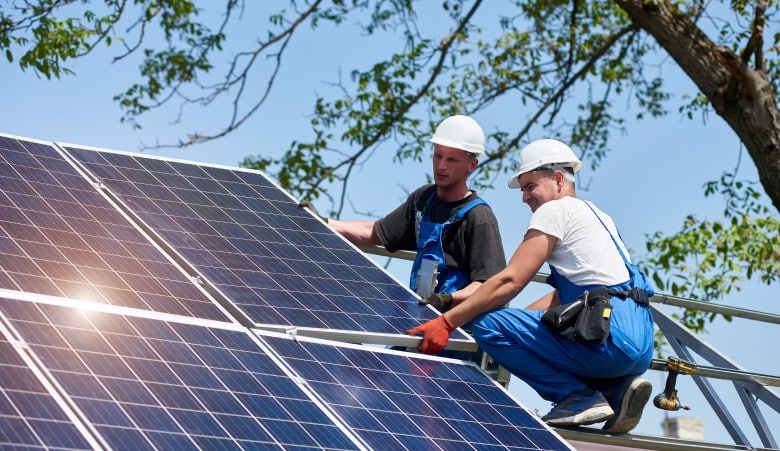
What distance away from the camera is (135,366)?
5.71m

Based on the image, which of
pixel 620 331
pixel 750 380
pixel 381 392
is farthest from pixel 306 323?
pixel 750 380

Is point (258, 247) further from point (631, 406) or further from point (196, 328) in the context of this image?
point (631, 406)

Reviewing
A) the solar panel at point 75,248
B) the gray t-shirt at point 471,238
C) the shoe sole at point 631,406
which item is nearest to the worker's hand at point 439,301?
the gray t-shirt at point 471,238

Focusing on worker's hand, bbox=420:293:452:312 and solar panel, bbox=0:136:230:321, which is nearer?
solar panel, bbox=0:136:230:321

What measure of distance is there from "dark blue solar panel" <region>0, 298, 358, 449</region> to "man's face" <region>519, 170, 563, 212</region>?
88.8 inches

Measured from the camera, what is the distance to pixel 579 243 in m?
7.54

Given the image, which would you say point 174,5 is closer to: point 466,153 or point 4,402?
point 466,153

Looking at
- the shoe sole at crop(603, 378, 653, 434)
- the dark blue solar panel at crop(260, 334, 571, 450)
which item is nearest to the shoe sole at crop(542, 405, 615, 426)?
the shoe sole at crop(603, 378, 653, 434)

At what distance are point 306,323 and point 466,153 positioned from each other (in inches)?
86.3

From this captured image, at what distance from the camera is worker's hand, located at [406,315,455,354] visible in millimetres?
7289

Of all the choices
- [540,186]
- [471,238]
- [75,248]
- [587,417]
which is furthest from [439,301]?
[75,248]

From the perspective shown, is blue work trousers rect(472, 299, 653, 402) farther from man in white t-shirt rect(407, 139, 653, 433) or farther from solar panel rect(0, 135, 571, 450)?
solar panel rect(0, 135, 571, 450)

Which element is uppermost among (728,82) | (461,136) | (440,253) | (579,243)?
(728,82)

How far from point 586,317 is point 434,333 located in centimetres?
84
